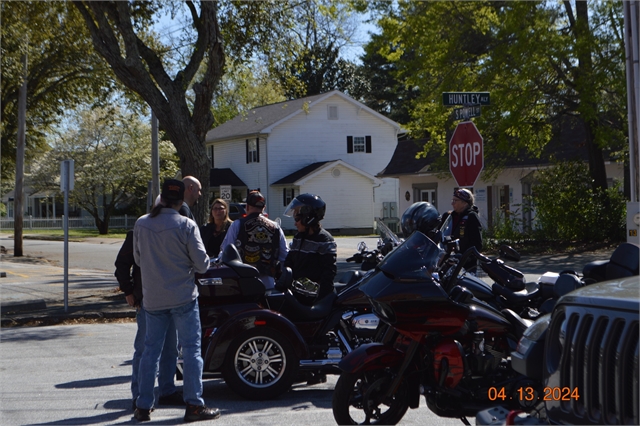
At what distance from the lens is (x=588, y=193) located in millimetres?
24844

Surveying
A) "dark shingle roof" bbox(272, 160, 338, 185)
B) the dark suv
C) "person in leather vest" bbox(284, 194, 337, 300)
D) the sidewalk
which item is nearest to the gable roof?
"dark shingle roof" bbox(272, 160, 338, 185)

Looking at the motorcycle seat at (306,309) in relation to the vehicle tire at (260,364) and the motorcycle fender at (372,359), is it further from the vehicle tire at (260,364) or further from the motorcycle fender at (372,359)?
the motorcycle fender at (372,359)

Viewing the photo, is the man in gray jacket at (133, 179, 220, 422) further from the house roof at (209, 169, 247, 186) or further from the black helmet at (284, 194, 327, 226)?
the house roof at (209, 169, 247, 186)

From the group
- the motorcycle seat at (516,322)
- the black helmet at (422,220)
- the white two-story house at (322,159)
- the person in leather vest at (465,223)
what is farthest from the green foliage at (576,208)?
the white two-story house at (322,159)

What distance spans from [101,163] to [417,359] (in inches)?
2017

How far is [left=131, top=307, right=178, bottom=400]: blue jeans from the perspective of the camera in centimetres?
688

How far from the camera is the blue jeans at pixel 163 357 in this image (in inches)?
271

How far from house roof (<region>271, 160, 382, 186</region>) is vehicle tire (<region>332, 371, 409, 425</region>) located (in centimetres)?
4111

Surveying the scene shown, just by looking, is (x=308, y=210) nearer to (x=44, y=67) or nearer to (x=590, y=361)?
(x=590, y=361)

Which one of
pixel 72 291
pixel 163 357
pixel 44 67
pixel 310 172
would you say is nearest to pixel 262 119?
pixel 310 172

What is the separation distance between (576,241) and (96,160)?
124 ft

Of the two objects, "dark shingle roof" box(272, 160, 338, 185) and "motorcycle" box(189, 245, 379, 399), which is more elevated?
"dark shingle roof" box(272, 160, 338, 185)

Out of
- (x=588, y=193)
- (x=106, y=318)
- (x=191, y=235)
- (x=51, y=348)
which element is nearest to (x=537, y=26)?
(x=588, y=193)

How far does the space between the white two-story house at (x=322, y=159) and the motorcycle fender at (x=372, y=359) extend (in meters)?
41.3
